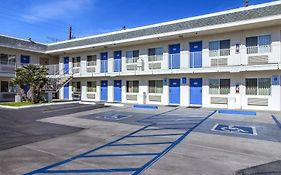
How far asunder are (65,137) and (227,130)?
687cm

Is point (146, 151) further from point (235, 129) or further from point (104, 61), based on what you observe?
point (104, 61)

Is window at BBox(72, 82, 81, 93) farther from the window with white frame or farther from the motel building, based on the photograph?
the window with white frame

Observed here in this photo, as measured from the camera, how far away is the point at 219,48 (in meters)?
17.0

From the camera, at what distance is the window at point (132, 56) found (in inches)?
840

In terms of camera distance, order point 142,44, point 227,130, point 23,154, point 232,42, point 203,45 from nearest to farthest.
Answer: point 23,154 → point 227,130 → point 232,42 → point 203,45 → point 142,44

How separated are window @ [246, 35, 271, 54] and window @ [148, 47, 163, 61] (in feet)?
24.1

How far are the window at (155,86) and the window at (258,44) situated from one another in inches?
313

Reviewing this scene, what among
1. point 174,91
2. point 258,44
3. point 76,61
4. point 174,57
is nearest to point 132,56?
point 174,57

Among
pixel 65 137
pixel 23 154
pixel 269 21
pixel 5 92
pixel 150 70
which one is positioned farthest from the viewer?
pixel 5 92

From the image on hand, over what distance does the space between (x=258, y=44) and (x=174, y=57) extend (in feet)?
21.6

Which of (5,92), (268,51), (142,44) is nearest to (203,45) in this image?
(268,51)

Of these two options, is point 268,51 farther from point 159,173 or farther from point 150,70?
point 159,173

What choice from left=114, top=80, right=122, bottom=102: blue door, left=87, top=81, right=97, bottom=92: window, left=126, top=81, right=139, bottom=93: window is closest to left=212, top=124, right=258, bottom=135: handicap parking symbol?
left=126, top=81, right=139, bottom=93: window

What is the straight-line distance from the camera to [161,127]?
994 cm
